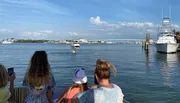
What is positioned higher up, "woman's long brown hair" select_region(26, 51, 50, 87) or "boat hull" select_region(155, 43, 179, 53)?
"woman's long brown hair" select_region(26, 51, 50, 87)

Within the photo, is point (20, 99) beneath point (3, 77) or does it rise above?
beneath

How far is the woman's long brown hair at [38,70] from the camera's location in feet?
16.4

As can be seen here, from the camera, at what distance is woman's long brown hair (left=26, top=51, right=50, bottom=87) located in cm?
499

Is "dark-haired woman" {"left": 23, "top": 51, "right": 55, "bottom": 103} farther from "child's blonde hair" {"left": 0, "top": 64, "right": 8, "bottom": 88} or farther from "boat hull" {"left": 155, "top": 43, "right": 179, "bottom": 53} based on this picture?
"boat hull" {"left": 155, "top": 43, "right": 179, "bottom": 53}

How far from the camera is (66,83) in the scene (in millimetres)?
21812

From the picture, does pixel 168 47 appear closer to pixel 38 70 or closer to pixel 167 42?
pixel 167 42

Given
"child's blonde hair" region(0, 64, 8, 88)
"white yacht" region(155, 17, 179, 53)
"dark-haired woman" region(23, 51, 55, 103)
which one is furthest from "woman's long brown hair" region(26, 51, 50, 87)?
"white yacht" region(155, 17, 179, 53)

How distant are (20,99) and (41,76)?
2.66 m

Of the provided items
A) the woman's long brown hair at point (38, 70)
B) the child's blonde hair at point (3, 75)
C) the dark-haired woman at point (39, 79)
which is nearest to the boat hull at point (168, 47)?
the dark-haired woman at point (39, 79)

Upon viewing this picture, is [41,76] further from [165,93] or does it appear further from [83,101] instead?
[165,93]

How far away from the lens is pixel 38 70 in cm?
504

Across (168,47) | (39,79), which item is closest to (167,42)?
(168,47)

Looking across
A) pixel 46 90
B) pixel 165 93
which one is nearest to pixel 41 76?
pixel 46 90

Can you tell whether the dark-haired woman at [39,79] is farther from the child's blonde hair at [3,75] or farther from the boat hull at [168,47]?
the boat hull at [168,47]
